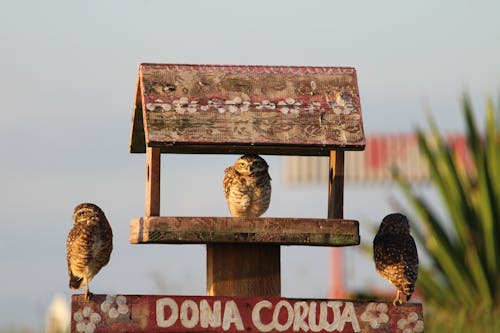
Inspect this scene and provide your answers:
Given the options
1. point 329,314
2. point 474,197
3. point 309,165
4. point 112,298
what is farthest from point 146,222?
point 309,165

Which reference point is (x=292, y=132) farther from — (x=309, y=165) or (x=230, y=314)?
(x=309, y=165)

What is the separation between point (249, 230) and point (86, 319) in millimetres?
943

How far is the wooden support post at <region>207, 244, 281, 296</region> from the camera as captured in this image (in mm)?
7012

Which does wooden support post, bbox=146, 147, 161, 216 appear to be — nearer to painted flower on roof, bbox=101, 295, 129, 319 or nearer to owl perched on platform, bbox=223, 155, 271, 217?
owl perched on platform, bbox=223, 155, 271, 217

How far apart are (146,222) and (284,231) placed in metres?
0.69

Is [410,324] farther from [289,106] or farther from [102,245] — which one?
[102,245]

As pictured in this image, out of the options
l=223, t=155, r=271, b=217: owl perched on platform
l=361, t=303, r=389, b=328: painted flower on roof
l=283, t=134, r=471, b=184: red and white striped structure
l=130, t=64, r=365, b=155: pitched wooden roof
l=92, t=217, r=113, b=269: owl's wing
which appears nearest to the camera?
l=361, t=303, r=389, b=328: painted flower on roof

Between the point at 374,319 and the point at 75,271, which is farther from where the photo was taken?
the point at 75,271

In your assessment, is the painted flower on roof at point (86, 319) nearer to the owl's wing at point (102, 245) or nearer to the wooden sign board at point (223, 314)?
the wooden sign board at point (223, 314)

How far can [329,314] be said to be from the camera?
6.62 m

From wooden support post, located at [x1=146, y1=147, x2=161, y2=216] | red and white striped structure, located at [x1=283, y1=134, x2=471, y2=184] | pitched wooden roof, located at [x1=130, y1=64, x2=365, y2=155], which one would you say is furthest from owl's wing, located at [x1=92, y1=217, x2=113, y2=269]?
red and white striped structure, located at [x1=283, y1=134, x2=471, y2=184]

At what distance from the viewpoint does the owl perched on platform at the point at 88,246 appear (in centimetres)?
717

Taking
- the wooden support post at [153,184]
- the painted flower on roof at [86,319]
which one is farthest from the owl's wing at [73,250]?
the painted flower on roof at [86,319]

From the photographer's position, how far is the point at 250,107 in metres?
7.08
